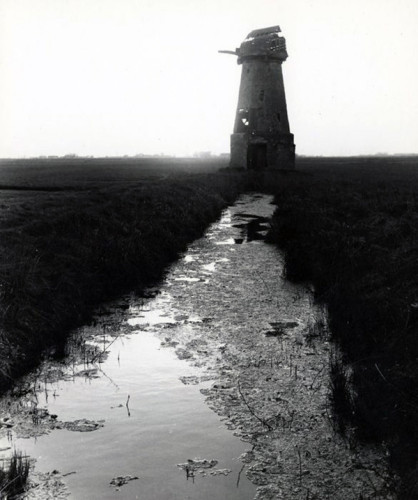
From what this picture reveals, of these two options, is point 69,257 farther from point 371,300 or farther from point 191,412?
point 371,300

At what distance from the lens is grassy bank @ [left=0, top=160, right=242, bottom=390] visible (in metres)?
6.72

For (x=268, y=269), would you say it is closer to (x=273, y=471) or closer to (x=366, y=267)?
(x=366, y=267)

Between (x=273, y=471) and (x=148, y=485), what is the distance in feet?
3.42

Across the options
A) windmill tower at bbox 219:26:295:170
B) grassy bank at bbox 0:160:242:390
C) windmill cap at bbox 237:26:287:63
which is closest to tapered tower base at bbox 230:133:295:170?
windmill tower at bbox 219:26:295:170

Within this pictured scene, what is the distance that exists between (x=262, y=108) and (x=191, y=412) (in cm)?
3297

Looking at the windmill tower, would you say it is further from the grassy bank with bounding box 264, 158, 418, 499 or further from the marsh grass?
the marsh grass

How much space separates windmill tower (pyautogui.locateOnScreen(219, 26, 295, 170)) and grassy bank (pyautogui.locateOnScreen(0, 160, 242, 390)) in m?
19.2

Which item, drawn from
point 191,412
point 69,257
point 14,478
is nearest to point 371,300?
A: point 191,412

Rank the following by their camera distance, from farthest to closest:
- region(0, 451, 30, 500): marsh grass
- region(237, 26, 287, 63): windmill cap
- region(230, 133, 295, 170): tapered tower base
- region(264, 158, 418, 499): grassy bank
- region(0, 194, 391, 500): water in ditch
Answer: region(230, 133, 295, 170): tapered tower base < region(237, 26, 287, 63): windmill cap < region(264, 158, 418, 499): grassy bank < region(0, 194, 391, 500): water in ditch < region(0, 451, 30, 500): marsh grass

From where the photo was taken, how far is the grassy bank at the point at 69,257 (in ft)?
22.1

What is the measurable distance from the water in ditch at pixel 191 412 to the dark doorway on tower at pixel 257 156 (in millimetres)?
28612

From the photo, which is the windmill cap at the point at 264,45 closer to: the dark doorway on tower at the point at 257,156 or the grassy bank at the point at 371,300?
the dark doorway on tower at the point at 257,156

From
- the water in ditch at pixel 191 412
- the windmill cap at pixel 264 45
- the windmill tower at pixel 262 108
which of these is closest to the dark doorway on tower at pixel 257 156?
the windmill tower at pixel 262 108

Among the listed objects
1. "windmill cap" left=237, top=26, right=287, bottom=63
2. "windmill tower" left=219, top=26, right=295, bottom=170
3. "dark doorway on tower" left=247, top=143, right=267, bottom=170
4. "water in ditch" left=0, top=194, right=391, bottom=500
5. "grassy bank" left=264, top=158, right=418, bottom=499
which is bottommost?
"water in ditch" left=0, top=194, right=391, bottom=500
